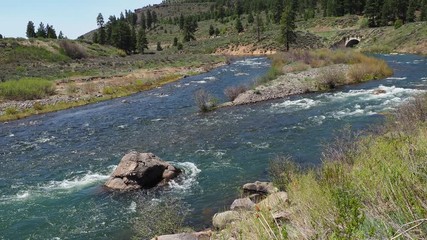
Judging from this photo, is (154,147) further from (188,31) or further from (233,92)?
(188,31)

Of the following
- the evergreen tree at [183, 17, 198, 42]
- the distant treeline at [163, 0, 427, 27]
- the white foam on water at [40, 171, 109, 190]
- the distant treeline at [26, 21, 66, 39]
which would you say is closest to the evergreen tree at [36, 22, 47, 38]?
the distant treeline at [26, 21, 66, 39]

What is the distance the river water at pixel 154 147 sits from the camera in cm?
1470

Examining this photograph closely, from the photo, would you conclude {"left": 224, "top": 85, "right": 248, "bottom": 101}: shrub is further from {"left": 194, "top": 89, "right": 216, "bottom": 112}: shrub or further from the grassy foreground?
the grassy foreground

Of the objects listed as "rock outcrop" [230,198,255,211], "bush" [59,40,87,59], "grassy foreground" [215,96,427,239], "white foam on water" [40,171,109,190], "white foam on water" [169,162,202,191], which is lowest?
"white foam on water" [169,162,202,191]

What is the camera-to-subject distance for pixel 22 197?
658 inches

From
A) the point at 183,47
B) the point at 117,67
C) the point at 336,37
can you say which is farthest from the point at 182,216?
the point at 183,47

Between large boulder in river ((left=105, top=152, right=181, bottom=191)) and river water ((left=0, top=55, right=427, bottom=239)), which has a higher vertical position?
large boulder in river ((left=105, top=152, right=181, bottom=191))

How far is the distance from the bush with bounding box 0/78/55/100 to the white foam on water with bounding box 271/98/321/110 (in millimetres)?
26804

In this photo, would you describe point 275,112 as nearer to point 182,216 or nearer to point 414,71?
point 182,216

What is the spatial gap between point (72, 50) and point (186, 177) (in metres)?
78.7

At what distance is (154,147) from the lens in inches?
904

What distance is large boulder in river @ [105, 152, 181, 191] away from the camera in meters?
16.9

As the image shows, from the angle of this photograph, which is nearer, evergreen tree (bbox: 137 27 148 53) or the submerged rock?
the submerged rock

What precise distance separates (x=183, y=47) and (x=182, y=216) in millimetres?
99272
